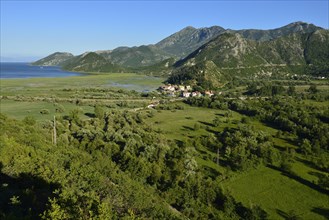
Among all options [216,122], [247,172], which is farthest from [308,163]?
[216,122]

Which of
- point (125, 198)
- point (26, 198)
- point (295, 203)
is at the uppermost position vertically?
point (26, 198)

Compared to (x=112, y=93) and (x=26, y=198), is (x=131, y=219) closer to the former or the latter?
(x=26, y=198)

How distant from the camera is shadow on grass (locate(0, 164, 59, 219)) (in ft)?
88.9

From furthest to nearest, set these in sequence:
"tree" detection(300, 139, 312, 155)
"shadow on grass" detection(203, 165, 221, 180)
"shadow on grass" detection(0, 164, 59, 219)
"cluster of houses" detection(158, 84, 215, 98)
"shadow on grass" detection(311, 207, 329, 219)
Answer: "cluster of houses" detection(158, 84, 215, 98) < "tree" detection(300, 139, 312, 155) < "shadow on grass" detection(203, 165, 221, 180) < "shadow on grass" detection(311, 207, 329, 219) < "shadow on grass" detection(0, 164, 59, 219)

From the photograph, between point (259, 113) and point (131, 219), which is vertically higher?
point (131, 219)

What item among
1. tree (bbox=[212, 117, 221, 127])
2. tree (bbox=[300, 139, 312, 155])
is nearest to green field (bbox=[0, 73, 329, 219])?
tree (bbox=[212, 117, 221, 127])

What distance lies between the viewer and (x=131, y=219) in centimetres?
2450

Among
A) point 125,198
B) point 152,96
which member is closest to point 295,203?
point 125,198

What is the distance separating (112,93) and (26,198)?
133m

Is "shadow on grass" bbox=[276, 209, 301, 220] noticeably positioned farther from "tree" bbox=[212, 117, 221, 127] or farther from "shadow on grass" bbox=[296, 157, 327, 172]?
"tree" bbox=[212, 117, 221, 127]

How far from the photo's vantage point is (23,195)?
3106 cm

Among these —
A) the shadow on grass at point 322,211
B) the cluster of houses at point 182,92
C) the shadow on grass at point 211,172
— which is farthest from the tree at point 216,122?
the cluster of houses at point 182,92

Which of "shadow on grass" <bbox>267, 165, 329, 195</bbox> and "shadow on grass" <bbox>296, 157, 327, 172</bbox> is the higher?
"shadow on grass" <bbox>296, 157, 327, 172</bbox>

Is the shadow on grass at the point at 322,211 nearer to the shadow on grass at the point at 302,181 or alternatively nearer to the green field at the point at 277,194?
the green field at the point at 277,194
